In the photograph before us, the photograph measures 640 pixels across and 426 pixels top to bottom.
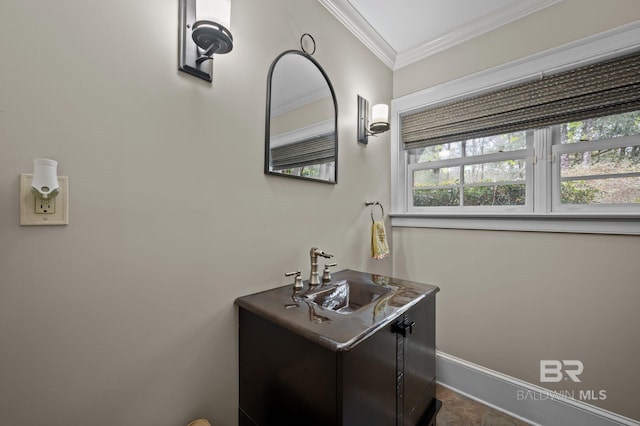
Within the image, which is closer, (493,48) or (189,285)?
(189,285)

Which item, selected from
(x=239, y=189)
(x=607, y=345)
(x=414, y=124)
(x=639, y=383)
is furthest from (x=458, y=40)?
(x=639, y=383)

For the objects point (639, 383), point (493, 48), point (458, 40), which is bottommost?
point (639, 383)

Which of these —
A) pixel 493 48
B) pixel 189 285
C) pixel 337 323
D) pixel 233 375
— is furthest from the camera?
pixel 493 48

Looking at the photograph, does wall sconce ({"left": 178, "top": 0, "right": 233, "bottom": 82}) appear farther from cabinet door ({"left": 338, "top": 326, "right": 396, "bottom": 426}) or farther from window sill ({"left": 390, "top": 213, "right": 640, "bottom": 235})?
window sill ({"left": 390, "top": 213, "right": 640, "bottom": 235})

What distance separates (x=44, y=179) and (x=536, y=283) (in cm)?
225

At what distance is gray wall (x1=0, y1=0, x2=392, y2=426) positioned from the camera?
66 cm

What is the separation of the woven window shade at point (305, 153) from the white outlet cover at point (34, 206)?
705 millimetres

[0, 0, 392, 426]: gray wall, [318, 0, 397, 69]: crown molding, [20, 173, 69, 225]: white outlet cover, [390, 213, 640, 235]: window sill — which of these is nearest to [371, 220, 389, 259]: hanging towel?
[390, 213, 640, 235]: window sill

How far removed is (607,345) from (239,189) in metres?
2.05

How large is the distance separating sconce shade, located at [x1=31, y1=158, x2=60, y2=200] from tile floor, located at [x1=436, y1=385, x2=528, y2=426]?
2106 mm

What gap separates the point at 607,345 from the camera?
1354 mm

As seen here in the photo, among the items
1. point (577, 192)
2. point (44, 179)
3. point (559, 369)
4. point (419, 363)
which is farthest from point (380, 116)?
point (559, 369)

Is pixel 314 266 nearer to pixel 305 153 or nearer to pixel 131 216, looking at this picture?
pixel 305 153

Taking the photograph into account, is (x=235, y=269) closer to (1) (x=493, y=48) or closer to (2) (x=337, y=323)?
(2) (x=337, y=323)
